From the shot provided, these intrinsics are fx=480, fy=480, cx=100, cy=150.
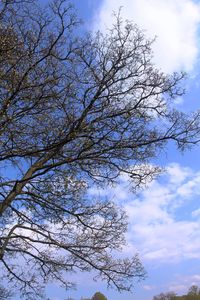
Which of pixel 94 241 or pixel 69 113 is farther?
pixel 94 241

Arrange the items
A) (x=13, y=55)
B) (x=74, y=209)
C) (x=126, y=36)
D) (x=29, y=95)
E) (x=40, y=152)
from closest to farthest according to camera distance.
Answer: (x=13, y=55)
(x=29, y=95)
(x=40, y=152)
(x=126, y=36)
(x=74, y=209)

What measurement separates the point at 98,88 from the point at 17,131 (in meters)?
2.23

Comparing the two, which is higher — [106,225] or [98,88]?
[98,88]

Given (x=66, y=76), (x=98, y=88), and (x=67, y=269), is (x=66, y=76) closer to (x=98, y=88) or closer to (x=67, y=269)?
(x=98, y=88)

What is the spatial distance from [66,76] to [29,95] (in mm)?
1373

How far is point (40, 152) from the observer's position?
35.3 ft

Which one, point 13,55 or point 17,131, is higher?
point 13,55

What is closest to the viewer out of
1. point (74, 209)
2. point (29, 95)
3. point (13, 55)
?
point (13, 55)

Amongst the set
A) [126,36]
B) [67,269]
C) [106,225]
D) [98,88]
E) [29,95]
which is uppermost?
[126,36]

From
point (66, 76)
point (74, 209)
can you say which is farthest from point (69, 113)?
point (74, 209)

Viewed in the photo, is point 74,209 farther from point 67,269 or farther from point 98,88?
point 98,88

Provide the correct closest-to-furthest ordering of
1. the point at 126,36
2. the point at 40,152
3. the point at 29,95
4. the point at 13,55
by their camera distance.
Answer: the point at 13,55
the point at 29,95
the point at 40,152
the point at 126,36

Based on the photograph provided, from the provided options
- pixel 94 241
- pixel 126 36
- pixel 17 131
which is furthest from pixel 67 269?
pixel 126 36

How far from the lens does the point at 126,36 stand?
1151cm
